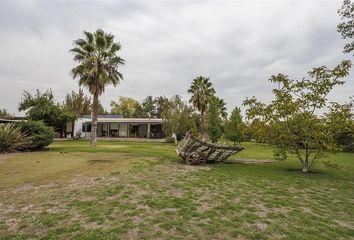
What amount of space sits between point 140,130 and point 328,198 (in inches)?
1385

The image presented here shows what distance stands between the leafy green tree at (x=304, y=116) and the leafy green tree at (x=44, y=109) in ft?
83.3

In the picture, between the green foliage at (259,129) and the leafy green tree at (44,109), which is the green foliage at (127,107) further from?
the green foliage at (259,129)

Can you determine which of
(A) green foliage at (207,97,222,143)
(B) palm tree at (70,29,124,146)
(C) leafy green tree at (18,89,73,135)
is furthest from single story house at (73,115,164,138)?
(B) palm tree at (70,29,124,146)

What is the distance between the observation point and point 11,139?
15.7 metres

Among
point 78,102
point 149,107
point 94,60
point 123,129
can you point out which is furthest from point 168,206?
point 149,107

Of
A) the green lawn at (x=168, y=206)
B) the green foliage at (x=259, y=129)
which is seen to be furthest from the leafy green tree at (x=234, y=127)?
the green lawn at (x=168, y=206)

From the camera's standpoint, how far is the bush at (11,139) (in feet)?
50.4

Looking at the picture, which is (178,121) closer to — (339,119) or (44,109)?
(44,109)

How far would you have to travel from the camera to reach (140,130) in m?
40.6

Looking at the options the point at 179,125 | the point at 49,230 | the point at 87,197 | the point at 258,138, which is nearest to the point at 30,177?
the point at 87,197

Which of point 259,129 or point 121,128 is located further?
point 121,128

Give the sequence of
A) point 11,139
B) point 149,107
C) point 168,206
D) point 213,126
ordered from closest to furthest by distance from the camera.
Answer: point 168,206 → point 11,139 → point 213,126 → point 149,107

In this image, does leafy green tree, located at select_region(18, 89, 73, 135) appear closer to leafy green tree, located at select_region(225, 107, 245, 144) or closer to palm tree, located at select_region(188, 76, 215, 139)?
palm tree, located at select_region(188, 76, 215, 139)

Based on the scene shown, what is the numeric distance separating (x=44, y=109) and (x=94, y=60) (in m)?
12.6
